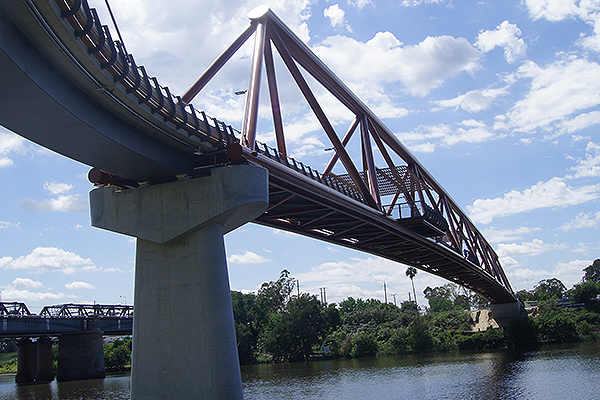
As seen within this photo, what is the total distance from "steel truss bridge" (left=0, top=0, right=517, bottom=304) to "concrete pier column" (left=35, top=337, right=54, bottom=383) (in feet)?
93.9

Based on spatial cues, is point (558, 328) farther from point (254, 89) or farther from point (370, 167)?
point (254, 89)

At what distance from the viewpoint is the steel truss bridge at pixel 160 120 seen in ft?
30.0

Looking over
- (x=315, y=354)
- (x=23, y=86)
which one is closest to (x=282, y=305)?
(x=315, y=354)

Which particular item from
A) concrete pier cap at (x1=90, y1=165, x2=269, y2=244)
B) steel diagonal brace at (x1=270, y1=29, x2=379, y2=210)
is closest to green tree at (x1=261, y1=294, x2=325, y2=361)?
steel diagonal brace at (x1=270, y1=29, x2=379, y2=210)

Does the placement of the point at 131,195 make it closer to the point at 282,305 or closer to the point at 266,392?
the point at 266,392

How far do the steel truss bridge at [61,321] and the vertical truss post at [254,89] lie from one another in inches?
1097

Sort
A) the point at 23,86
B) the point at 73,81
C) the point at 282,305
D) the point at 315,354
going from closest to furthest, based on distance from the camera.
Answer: the point at 23,86 < the point at 73,81 < the point at 315,354 < the point at 282,305

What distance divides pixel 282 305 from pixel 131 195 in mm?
77664

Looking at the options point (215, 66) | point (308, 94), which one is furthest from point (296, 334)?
point (215, 66)

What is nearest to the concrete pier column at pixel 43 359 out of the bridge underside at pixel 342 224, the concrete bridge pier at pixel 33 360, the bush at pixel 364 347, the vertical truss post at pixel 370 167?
the concrete bridge pier at pixel 33 360

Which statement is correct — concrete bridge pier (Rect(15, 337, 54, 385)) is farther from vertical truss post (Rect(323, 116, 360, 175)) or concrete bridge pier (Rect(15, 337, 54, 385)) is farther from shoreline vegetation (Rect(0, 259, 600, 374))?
vertical truss post (Rect(323, 116, 360, 175))

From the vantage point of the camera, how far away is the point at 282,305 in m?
91.4

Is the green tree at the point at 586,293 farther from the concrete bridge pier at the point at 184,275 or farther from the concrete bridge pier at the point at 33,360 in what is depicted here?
the concrete bridge pier at the point at 184,275

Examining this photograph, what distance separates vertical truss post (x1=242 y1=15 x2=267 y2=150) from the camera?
60.1ft
